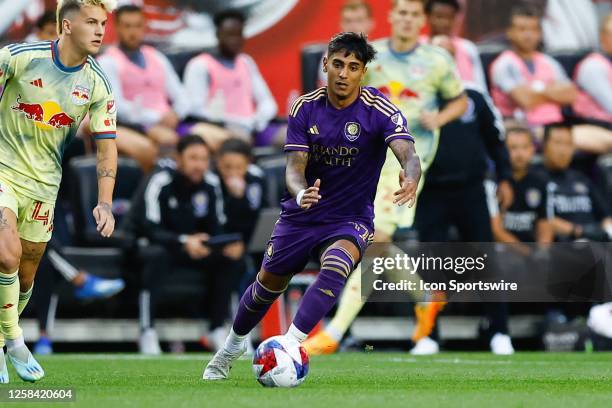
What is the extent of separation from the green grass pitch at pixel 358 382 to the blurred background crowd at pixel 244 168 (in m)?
1.36

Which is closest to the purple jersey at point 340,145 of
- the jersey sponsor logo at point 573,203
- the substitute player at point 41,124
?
the substitute player at point 41,124

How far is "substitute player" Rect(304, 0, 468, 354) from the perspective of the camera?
38.2 feet

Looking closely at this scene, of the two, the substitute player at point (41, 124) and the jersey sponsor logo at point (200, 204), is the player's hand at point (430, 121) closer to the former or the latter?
the jersey sponsor logo at point (200, 204)

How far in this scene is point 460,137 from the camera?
12742mm

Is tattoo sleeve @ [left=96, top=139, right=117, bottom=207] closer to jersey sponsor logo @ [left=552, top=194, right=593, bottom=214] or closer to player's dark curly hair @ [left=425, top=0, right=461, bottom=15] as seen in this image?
player's dark curly hair @ [left=425, top=0, right=461, bottom=15]

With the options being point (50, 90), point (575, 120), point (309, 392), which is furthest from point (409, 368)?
point (575, 120)

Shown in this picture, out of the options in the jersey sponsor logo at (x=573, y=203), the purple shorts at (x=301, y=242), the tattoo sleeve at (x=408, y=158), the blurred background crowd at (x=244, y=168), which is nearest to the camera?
the tattoo sleeve at (x=408, y=158)

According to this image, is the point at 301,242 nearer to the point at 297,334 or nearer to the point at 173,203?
the point at 297,334

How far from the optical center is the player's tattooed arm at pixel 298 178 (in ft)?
24.7

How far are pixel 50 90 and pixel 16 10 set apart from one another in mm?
6917

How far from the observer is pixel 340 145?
8.10m

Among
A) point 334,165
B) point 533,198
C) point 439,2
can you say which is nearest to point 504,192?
point 533,198

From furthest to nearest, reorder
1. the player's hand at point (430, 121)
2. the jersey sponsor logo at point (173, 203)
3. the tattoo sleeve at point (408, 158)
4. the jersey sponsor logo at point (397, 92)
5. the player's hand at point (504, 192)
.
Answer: the jersey sponsor logo at point (173, 203) → the player's hand at point (504, 192) → the jersey sponsor logo at point (397, 92) → the player's hand at point (430, 121) → the tattoo sleeve at point (408, 158)

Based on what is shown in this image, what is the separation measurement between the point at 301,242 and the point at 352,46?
3.86 feet
